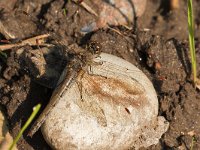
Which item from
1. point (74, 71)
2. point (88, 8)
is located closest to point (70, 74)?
point (74, 71)

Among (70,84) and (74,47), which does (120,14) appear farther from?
(70,84)

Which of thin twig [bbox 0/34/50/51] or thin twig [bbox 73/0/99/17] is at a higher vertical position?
thin twig [bbox 73/0/99/17]

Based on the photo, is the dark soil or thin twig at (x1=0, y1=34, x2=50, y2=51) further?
thin twig at (x1=0, y1=34, x2=50, y2=51)

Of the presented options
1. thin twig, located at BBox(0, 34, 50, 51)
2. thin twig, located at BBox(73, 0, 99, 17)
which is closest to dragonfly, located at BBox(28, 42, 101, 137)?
thin twig, located at BBox(0, 34, 50, 51)

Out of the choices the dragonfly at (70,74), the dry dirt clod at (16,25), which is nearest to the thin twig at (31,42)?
the dry dirt clod at (16,25)

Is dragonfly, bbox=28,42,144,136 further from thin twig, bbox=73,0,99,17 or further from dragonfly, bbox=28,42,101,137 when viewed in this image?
thin twig, bbox=73,0,99,17

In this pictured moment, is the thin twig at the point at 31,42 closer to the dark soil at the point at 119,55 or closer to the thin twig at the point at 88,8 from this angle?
the dark soil at the point at 119,55
